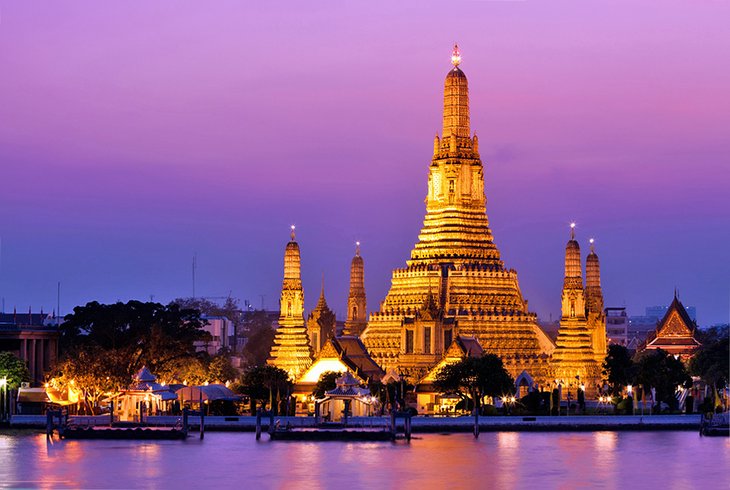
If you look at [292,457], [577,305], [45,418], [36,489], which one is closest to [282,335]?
[577,305]

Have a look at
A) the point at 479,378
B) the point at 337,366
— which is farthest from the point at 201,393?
the point at 337,366

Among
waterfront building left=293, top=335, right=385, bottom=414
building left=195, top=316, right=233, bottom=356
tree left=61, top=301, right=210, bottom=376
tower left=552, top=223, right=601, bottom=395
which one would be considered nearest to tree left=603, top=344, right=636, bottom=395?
tower left=552, top=223, right=601, bottom=395

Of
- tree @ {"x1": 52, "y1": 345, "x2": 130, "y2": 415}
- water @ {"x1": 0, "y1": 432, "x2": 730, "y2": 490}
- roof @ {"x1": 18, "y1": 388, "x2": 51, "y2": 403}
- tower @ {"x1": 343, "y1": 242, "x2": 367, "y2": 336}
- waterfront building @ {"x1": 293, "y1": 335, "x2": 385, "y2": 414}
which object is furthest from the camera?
tower @ {"x1": 343, "y1": 242, "x2": 367, "y2": 336}

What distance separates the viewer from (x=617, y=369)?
101 m

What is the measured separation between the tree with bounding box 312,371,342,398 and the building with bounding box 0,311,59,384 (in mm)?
13618

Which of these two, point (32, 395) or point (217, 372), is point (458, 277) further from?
point (32, 395)

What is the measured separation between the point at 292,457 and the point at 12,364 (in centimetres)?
2501

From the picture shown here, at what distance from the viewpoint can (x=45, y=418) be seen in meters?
85.2

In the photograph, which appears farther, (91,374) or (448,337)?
(448,337)

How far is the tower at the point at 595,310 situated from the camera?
356 feet

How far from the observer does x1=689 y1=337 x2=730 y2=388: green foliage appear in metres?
98.2

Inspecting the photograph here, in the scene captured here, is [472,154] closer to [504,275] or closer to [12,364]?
[504,275]

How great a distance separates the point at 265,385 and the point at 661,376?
63.8 feet

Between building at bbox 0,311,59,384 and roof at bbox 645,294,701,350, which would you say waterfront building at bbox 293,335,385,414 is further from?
roof at bbox 645,294,701,350
